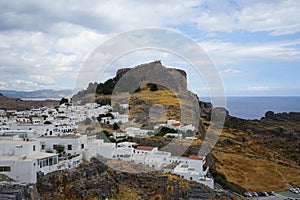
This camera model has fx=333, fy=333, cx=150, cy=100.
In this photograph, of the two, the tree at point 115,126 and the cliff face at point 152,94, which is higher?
the cliff face at point 152,94

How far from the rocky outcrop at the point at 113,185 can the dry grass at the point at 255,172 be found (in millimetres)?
12762

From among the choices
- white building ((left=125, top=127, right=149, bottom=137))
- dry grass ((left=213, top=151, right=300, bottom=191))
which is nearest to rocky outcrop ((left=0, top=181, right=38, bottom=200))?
white building ((left=125, top=127, right=149, bottom=137))

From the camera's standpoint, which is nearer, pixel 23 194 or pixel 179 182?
pixel 23 194

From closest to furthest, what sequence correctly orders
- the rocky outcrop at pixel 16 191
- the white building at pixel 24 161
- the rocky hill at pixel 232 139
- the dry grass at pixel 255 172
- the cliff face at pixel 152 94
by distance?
the rocky outcrop at pixel 16 191 → the white building at pixel 24 161 → the dry grass at pixel 255 172 → the rocky hill at pixel 232 139 → the cliff face at pixel 152 94

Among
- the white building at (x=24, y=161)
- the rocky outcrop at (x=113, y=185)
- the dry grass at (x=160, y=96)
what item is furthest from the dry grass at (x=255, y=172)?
the white building at (x=24, y=161)

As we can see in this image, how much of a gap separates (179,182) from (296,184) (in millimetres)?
18805

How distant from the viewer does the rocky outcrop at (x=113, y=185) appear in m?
19.5

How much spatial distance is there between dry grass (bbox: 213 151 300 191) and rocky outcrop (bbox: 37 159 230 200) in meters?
12.8

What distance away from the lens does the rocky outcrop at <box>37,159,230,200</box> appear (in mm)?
19547

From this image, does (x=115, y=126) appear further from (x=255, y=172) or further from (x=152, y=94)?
(x=152, y=94)

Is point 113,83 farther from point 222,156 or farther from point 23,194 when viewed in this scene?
point 23,194

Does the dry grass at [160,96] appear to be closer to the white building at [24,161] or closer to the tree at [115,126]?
the tree at [115,126]

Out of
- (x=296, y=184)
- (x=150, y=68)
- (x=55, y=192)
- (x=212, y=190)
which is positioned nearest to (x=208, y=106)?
(x=150, y=68)

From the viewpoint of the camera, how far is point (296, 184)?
119 ft
